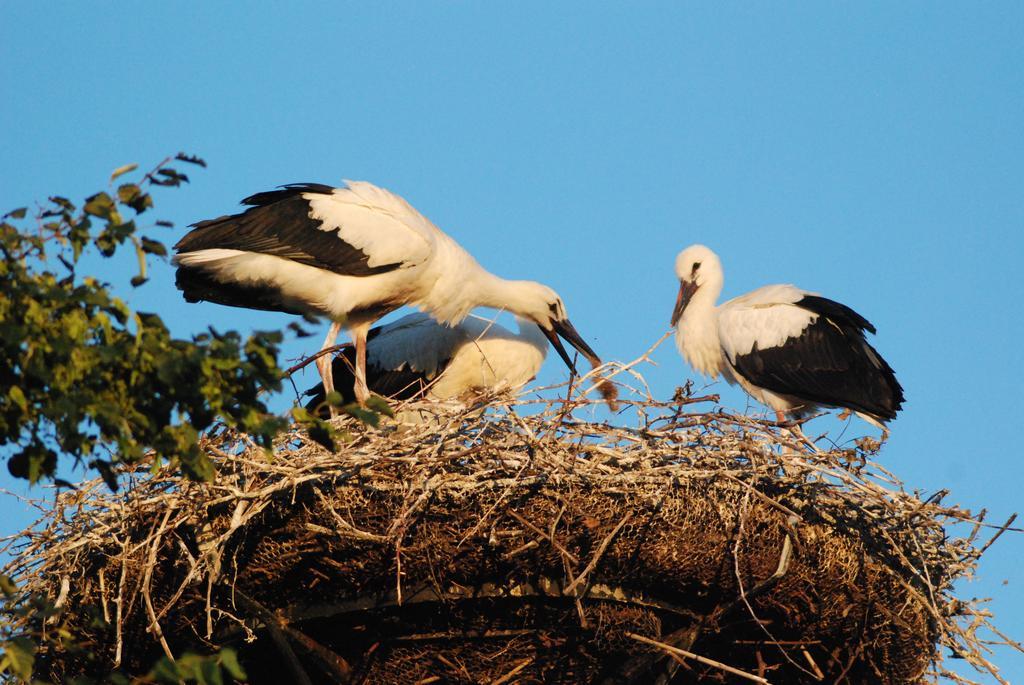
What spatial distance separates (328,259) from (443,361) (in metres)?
1.51

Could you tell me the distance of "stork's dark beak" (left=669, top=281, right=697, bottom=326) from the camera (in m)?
9.88

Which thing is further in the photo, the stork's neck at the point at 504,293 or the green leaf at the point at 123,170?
→ the stork's neck at the point at 504,293

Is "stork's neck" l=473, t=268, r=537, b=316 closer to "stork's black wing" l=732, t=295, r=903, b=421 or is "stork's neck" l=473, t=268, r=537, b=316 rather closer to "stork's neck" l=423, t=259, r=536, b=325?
"stork's neck" l=423, t=259, r=536, b=325

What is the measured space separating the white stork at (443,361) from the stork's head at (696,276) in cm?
111

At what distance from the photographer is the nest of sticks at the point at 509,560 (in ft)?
18.2

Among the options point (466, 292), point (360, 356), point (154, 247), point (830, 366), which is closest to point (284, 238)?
point (360, 356)

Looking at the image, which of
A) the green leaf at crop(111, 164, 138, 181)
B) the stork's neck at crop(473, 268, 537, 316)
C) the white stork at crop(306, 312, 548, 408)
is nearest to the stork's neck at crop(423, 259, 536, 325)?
the stork's neck at crop(473, 268, 537, 316)

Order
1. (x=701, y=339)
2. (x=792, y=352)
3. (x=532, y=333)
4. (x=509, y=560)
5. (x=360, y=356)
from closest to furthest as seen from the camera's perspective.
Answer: (x=509, y=560) < (x=792, y=352) < (x=360, y=356) < (x=701, y=339) < (x=532, y=333)

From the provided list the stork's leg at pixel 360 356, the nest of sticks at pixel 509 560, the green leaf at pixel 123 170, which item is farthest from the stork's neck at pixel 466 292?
the green leaf at pixel 123 170

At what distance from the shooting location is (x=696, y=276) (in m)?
9.98

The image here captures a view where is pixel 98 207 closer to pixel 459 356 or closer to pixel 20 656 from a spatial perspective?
pixel 20 656

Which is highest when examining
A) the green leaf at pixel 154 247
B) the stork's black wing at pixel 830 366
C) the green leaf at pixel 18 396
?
the stork's black wing at pixel 830 366

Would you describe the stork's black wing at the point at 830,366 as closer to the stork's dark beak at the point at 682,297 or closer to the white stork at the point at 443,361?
the stork's dark beak at the point at 682,297

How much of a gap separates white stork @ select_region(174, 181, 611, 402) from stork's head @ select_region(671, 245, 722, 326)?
180 centimetres
